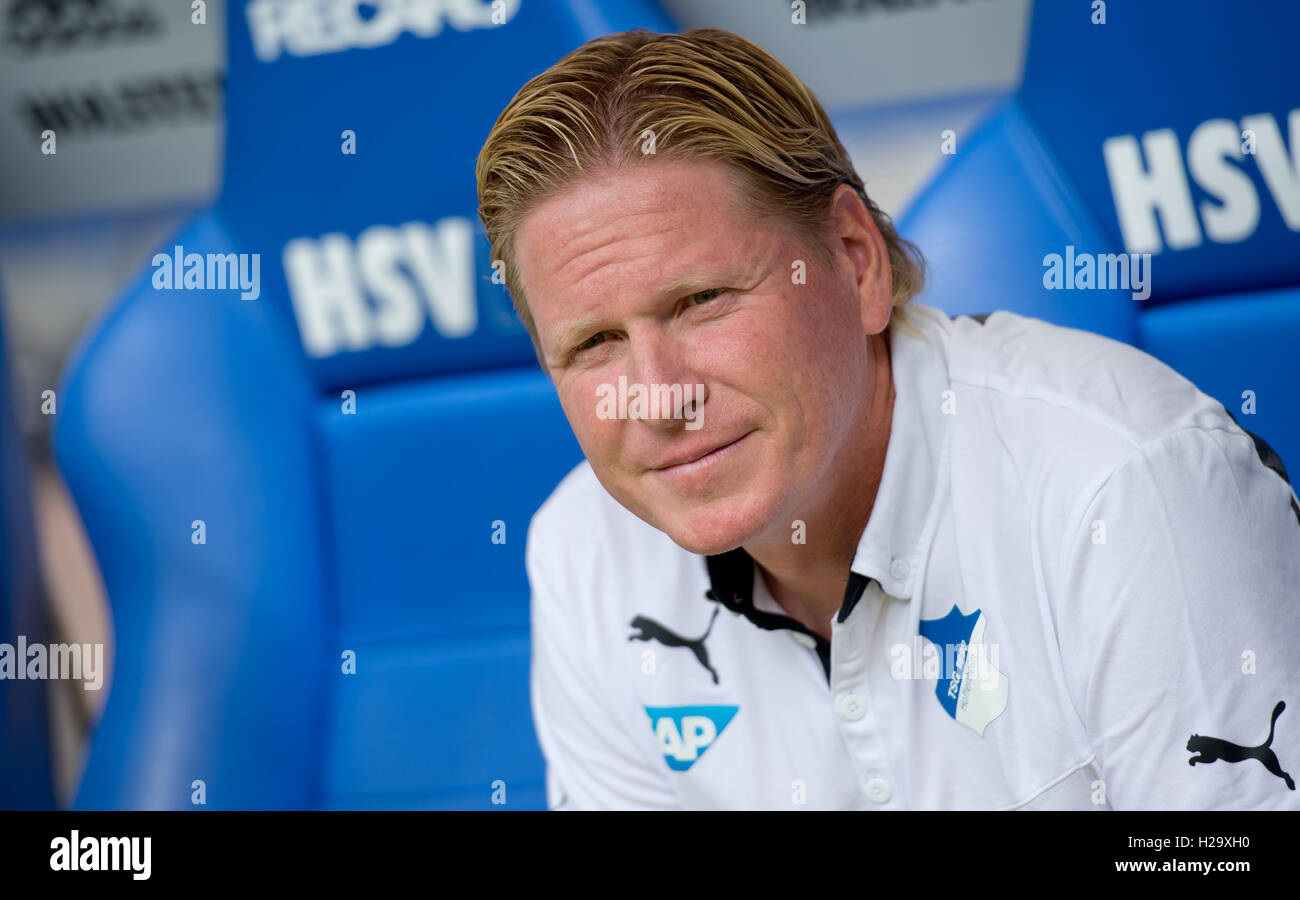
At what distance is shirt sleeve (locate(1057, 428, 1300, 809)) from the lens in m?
0.74

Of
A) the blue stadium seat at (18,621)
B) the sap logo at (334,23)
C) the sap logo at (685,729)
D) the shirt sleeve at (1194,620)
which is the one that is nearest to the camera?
the shirt sleeve at (1194,620)

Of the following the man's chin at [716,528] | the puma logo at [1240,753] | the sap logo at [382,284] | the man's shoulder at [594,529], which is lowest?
the puma logo at [1240,753]

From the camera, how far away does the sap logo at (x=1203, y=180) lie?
1105 millimetres

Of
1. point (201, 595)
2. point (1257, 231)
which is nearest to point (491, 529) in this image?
point (201, 595)

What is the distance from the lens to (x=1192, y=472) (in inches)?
29.7

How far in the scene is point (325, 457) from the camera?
1410 mm

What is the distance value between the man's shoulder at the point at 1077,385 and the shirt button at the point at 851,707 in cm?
23

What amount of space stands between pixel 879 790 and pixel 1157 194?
60 cm

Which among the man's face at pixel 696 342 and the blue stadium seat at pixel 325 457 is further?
the blue stadium seat at pixel 325 457

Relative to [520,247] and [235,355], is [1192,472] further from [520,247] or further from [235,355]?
[235,355]

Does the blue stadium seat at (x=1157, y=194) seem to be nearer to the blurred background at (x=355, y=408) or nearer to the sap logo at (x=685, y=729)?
the blurred background at (x=355, y=408)

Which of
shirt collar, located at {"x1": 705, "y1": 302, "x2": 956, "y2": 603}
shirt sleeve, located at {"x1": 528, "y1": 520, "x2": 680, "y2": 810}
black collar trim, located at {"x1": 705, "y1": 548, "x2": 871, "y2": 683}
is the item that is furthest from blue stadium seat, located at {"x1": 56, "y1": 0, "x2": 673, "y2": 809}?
shirt collar, located at {"x1": 705, "y1": 302, "x2": 956, "y2": 603}

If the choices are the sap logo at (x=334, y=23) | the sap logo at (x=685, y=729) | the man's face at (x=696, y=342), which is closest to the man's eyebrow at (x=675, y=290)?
the man's face at (x=696, y=342)

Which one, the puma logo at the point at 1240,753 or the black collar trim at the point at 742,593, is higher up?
the black collar trim at the point at 742,593
